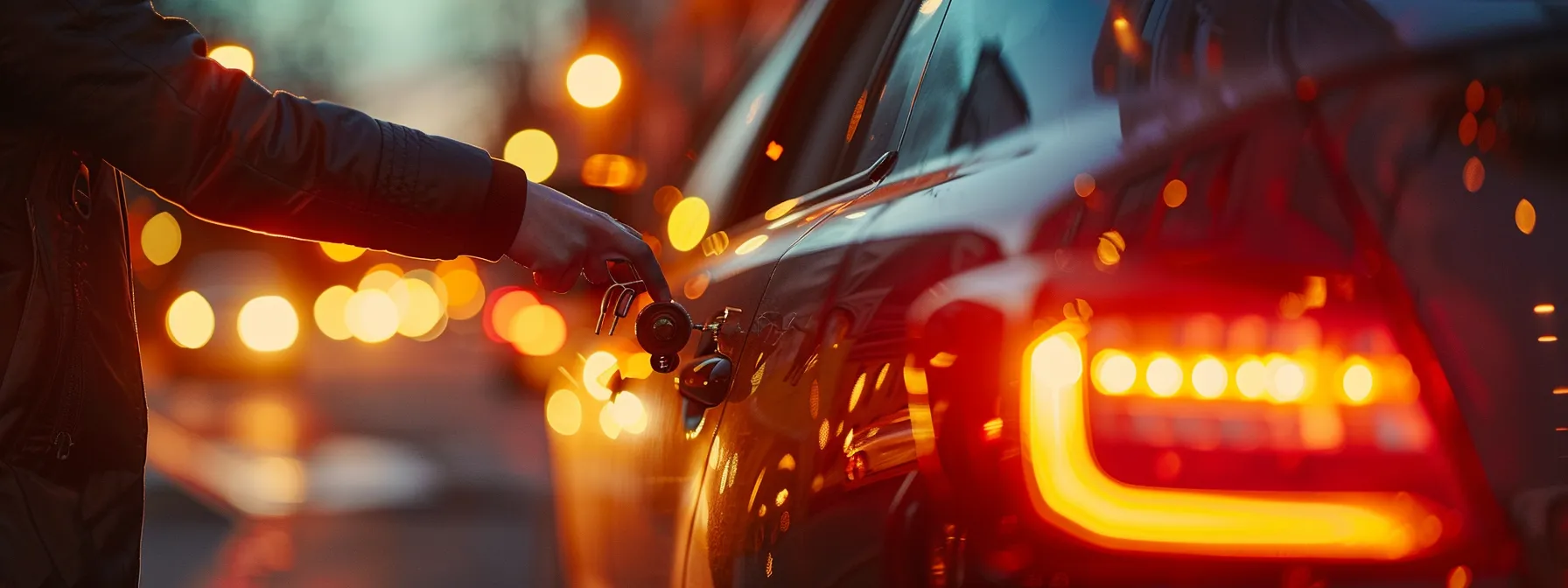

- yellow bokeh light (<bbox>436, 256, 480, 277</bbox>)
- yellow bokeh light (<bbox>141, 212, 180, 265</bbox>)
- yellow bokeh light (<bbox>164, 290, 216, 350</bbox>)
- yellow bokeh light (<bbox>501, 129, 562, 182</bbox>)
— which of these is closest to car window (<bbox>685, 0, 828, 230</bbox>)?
yellow bokeh light (<bbox>164, 290, 216, 350</bbox>)

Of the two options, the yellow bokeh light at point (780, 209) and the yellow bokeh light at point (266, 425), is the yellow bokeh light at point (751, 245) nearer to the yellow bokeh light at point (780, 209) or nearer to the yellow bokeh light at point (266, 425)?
the yellow bokeh light at point (780, 209)

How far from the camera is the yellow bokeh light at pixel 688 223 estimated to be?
12.1 feet

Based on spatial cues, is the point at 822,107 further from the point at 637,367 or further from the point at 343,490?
the point at 343,490

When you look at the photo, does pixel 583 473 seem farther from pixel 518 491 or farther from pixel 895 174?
pixel 518 491

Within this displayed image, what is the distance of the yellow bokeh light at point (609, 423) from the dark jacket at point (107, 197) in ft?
4.34

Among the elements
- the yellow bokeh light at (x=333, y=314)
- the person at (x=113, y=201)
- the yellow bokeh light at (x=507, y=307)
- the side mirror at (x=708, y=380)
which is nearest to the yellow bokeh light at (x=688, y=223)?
the side mirror at (x=708, y=380)

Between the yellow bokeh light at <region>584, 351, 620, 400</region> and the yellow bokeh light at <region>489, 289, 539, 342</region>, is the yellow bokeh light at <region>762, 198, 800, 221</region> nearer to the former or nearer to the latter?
the yellow bokeh light at <region>584, 351, 620, 400</region>

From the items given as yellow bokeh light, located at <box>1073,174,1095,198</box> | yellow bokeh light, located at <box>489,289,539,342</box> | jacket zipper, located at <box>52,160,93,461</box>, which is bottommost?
jacket zipper, located at <box>52,160,93,461</box>

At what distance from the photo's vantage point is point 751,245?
9.25 ft

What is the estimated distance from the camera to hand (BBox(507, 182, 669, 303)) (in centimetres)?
215

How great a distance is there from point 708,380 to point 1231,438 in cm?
100

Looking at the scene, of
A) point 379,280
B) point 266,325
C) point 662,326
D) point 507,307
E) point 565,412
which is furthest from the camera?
point 379,280

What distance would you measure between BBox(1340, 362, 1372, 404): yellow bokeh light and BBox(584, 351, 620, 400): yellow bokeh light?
6.69 feet

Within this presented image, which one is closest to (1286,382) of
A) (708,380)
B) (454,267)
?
(708,380)
